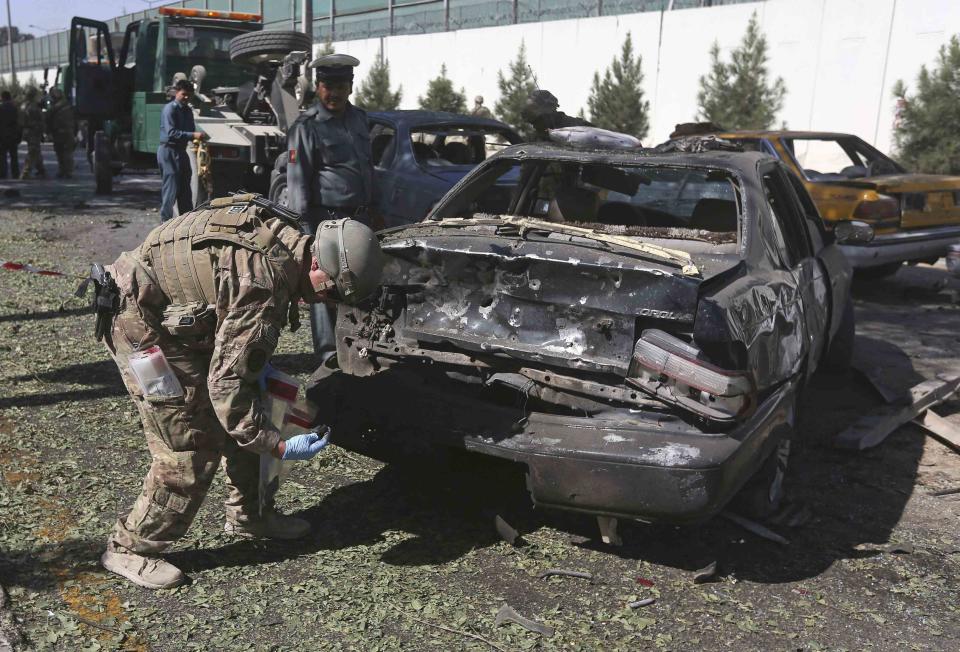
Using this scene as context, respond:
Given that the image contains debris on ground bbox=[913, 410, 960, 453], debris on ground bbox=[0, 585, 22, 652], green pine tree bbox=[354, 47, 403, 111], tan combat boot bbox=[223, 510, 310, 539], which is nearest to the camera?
debris on ground bbox=[0, 585, 22, 652]

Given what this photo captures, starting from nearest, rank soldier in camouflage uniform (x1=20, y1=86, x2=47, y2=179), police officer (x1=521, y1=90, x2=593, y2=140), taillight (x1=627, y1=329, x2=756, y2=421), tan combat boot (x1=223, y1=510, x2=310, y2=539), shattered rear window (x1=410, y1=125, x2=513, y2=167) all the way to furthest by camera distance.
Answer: taillight (x1=627, y1=329, x2=756, y2=421), tan combat boot (x1=223, y1=510, x2=310, y2=539), police officer (x1=521, y1=90, x2=593, y2=140), shattered rear window (x1=410, y1=125, x2=513, y2=167), soldier in camouflage uniform (x1=20, y1=86, x2=47, y2=179)

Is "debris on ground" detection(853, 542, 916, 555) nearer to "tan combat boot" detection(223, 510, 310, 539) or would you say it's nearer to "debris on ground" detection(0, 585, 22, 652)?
"tan combat boot" detection(223, 510, 310, 539)

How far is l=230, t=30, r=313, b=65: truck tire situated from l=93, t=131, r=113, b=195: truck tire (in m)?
4.43

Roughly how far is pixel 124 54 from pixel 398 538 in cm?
1319

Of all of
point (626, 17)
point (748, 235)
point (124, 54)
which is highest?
point (626, 17)

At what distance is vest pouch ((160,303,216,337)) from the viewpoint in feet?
9.91

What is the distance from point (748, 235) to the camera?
13.0 ft

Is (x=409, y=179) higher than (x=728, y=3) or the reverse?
the reverse

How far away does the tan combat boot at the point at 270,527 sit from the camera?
3.52 metres

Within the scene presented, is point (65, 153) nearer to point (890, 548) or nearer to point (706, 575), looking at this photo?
point (706, 575)

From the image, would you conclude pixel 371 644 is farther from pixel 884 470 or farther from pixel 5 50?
pixel 5 50

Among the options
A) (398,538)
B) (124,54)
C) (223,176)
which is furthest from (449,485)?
(124,54)

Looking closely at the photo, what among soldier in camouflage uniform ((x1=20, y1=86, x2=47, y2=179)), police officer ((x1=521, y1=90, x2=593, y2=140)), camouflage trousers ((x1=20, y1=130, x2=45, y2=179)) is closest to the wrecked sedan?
police officer ((x1=521, y1=90, x2=593, y2=140))

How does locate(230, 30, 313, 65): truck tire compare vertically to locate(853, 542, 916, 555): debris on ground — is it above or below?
above
